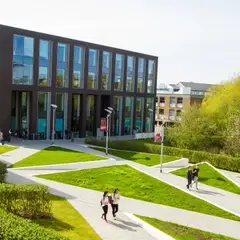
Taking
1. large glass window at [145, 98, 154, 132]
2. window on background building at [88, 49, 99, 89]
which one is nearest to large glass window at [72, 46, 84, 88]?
window on background building at [88, 49, 99, 89]

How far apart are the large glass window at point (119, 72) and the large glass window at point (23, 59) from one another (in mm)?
15656

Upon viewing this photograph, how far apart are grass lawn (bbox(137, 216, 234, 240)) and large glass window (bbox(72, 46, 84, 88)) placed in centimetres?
3682

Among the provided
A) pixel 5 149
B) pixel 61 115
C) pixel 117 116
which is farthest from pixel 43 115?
pixel 117 116

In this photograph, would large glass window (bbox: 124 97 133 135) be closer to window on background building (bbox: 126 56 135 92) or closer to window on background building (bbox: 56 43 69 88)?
window on background building (bbox: 126 56 135 92)

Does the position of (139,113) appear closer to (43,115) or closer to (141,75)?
(141,75)

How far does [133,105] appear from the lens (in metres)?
63.1

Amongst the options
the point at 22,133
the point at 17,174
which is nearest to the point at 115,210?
the point at 17,174

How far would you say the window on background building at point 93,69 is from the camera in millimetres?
55062

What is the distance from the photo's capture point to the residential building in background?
3467 inches

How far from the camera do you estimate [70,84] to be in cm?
5225

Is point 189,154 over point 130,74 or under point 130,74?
under

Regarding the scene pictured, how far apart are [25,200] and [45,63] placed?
34.3 meters

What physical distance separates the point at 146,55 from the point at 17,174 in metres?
41.8

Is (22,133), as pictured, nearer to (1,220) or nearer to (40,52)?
(40,52)
